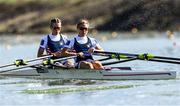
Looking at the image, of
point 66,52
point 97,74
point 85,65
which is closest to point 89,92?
point 97,74

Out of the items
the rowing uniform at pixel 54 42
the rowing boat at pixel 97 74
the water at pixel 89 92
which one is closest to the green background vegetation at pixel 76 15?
the rowing uniform at pixel 54 42

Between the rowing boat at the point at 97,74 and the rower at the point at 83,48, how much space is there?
26 cm

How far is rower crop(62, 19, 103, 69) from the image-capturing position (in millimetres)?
21750

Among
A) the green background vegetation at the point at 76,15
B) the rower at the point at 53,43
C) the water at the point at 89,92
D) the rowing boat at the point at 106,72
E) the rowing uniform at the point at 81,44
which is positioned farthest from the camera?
the green background vegetation at the point at 76,15

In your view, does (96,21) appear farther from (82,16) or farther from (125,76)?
(125,76)

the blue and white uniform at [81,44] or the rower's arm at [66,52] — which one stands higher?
the blue and white uniform at [81,44]

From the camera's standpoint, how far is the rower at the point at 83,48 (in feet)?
71.4

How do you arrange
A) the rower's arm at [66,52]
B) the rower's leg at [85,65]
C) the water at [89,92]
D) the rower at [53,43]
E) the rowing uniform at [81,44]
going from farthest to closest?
the rower at [53,43] → the rowing uniform at [81,44] → the rower's arm at [66,52] → the rower's leg at [85,65] → the water at [89,92]

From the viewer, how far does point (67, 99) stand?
17.6m

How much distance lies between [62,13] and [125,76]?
4628 cm

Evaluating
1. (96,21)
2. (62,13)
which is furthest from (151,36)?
(62,13)

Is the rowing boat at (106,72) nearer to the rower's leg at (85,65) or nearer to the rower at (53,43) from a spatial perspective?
the rower's leg at (85,65)

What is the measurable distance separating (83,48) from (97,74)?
129 cm

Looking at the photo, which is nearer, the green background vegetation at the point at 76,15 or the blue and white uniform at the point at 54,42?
the blue and white uniform at the point at 54,42
